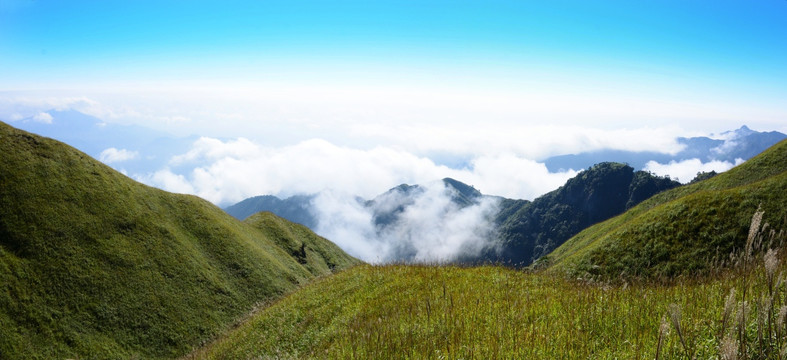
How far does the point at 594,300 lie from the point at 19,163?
9751 cm

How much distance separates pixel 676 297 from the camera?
7.81m

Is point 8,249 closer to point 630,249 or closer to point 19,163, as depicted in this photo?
point 19,163

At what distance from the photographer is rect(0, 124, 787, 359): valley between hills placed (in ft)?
21.4

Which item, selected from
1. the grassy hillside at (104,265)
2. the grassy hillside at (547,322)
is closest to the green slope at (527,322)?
the grassy hillside at (547,322)

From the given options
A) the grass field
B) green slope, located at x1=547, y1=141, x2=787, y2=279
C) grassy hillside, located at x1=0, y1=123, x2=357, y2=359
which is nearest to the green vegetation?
A: the grass field

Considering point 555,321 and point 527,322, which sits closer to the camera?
point 555,321

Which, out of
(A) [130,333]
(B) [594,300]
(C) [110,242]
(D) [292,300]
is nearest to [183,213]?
(C) [110,242]

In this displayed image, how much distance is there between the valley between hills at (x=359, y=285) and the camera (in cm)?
652

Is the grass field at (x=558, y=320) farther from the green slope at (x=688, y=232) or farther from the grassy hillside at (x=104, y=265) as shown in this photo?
the grassy hillside at (x=104, y=265)

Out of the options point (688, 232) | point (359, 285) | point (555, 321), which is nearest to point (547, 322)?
point (555, 321)

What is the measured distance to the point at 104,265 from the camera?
204ft

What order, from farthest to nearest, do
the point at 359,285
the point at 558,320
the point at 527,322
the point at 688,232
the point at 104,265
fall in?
1. the point at 104,265
2. the point at 688,232
3. the point at 359,285
4. the point at 527,322
5. the point at 558,320

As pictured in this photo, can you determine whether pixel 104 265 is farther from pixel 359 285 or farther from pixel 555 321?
pixel 555 321

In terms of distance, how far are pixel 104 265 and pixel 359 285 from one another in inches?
2601
